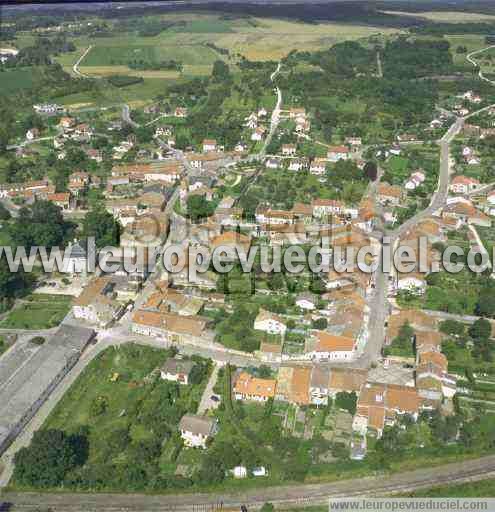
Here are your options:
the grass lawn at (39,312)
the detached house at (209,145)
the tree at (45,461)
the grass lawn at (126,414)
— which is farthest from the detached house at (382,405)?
the detached house at (209,145)

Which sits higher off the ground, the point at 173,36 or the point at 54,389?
the point at 173,36

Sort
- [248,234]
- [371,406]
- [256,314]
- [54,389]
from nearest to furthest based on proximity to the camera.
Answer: [371,406] → [54,389] → [256,314] → [248,234]

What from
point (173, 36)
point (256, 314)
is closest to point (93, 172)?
point (256, 314)

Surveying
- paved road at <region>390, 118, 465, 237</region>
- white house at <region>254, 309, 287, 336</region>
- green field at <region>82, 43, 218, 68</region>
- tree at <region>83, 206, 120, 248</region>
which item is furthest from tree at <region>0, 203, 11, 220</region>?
green field at <region>82, 43, 218, 68</region>

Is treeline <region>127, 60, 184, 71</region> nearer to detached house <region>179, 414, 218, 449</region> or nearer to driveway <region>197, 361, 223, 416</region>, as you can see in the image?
driveway <region>197, 361, 223, 416</region>

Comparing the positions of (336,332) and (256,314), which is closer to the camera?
(336,332)

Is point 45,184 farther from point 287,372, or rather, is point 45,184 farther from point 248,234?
point 287,372

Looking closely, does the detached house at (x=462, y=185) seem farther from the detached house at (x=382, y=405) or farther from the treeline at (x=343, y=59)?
the treeline at (x=343, y=59)
